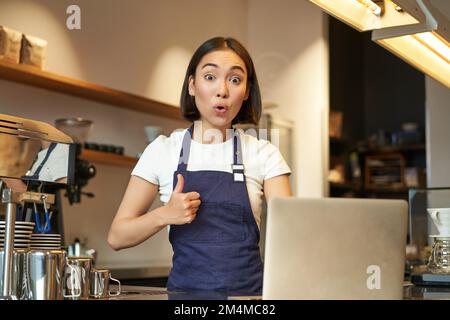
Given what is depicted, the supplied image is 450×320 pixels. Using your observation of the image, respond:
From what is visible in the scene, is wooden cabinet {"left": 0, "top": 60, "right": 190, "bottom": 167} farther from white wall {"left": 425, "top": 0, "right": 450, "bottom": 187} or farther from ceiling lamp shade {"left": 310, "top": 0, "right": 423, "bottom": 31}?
white wall {"left": 425, "top": 0, "right": 450, "bottom": 187}

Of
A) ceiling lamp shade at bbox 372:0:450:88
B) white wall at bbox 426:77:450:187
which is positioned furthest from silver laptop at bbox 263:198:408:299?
white wall at bbox 426:77:450:187

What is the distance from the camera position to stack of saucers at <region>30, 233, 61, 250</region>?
1624 mm

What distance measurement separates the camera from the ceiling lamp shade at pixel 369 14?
6.89ft

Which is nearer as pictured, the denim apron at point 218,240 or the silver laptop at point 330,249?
the silver laptop at point 330,249

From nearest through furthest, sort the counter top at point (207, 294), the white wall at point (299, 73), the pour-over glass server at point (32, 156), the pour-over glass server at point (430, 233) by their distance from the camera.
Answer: the counter top at point (207, 294), the pour-over glass server at point (32, 156), the pour-over glass server at point (430, 233), the white wall at point (299, 73)

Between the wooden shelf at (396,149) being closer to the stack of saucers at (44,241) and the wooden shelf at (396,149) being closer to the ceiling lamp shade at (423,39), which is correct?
the ceiling lamp shade at (423,39)

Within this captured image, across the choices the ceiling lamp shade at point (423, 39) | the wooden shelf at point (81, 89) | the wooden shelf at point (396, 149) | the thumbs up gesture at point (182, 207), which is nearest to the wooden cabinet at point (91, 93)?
the wooden shelf at point (81, 89)

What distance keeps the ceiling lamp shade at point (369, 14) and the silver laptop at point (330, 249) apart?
97cm

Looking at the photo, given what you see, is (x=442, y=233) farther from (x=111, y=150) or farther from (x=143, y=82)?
(x=143, y=82)

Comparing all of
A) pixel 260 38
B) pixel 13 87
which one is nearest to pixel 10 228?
pixel 13 87

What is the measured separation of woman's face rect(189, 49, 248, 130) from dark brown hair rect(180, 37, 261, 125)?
2cm

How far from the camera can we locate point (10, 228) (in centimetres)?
132

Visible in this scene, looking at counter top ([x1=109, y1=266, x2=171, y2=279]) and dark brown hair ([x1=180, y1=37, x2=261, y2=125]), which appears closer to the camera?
dark brown hair ([x1=180, y1=37, x2=261, y2=125])

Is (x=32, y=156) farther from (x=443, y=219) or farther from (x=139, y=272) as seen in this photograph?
(x=139, y=272)
